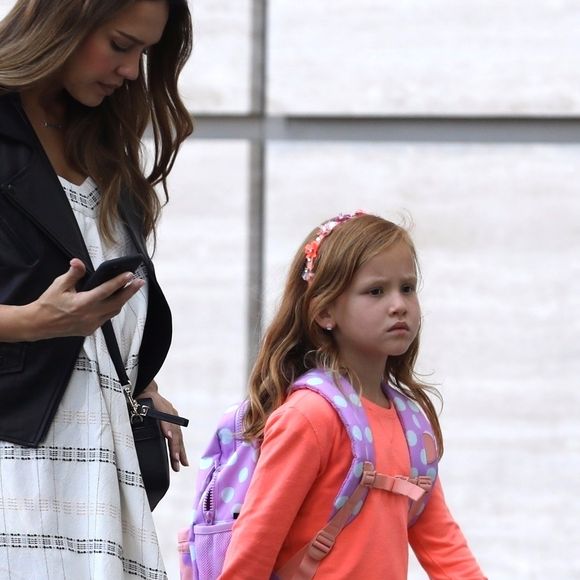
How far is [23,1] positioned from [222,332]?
215 cm

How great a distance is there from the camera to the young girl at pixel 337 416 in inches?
90.1

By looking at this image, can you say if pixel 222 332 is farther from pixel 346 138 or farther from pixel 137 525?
pixel 137 525

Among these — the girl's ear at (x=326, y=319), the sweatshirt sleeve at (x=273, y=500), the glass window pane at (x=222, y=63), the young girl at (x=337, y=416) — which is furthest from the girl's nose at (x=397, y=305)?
the glass window pane at (x=222, y=63)

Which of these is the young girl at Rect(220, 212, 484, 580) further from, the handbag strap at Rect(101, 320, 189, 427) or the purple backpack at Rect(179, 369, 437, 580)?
the handbag strap at Rect(101, 320, 189, 427)

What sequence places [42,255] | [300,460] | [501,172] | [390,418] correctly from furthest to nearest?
1. [501,172]
2. [390,418]
3. [300,460]
4. [42,255]

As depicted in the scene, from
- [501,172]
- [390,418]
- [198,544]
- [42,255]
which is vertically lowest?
[198,544]

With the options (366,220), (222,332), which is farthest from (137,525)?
(222,332)

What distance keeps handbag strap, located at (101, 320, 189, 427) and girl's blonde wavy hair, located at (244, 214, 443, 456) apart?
10.7 inches

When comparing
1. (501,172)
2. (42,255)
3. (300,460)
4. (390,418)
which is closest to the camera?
(42,255)

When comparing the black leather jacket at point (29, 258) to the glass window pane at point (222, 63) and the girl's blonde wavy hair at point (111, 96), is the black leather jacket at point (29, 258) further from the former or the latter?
the glass window pane at point (222, 63)

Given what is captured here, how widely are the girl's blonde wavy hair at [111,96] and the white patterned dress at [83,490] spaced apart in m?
0.09

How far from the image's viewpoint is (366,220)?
8.30 ft

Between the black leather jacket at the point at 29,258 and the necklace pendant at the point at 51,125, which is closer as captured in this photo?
the black leather jacket at the point at 29,258

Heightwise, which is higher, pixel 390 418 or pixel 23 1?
pixel 23 1
